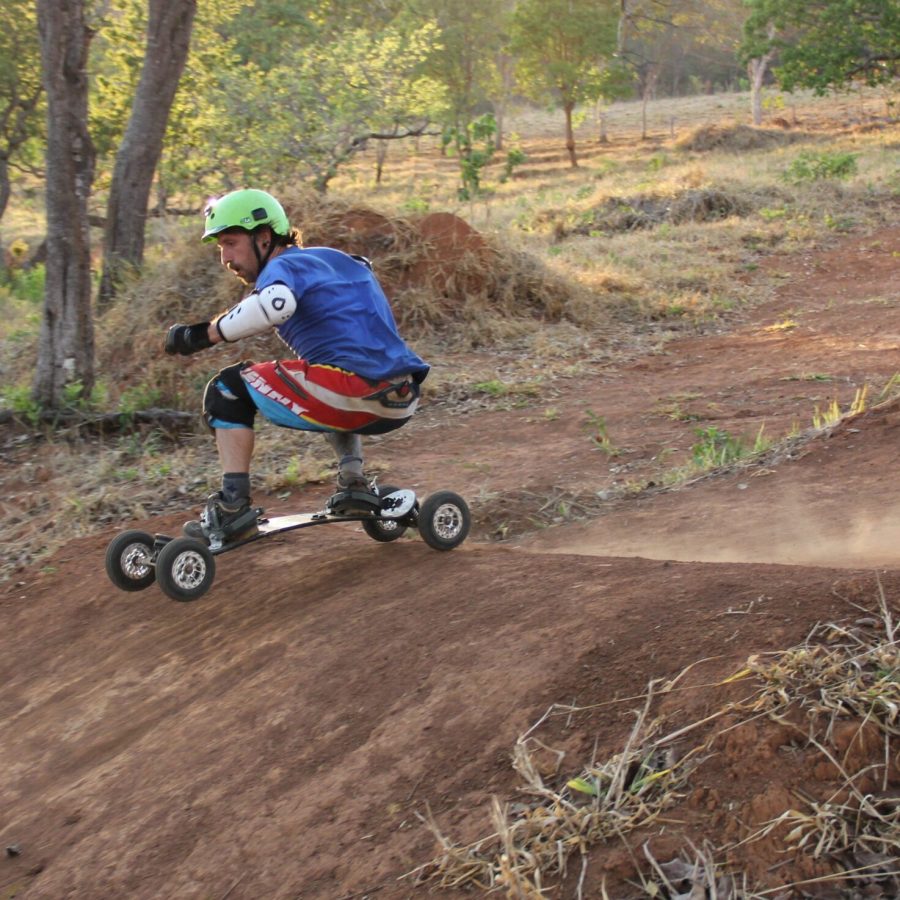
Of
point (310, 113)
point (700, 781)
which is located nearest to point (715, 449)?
point (700, 781)

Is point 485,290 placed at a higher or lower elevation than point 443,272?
lower

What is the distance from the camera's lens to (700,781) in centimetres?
238

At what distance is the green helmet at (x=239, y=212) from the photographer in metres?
4.37

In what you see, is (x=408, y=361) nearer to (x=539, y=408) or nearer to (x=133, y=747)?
(x=133, y=747)

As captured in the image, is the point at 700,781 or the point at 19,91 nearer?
the point at 700,781

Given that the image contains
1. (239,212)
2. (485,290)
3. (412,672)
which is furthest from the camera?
(485,290)

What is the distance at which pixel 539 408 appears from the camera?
853cm

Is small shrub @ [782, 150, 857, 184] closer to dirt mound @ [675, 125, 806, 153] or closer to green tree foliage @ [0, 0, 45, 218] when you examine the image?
dirt mound @ [675, 125, 806, 153]

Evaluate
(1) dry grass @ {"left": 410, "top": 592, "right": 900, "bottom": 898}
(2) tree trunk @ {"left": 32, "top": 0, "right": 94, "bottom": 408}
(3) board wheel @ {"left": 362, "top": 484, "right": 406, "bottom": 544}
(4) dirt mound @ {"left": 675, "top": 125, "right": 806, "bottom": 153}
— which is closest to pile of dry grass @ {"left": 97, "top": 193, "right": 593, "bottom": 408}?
(2) tree trunk @ {"left": 32, "top": 0, "right": 94, "bottom": 408}

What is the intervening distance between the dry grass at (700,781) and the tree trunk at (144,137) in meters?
9.29

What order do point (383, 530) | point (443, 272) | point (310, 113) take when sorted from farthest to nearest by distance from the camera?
1. point (310, 113)
2. point (443, 272)
3. point (383, 530)

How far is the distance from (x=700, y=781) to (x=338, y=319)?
104 inches

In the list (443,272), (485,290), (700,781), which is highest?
(443,272)

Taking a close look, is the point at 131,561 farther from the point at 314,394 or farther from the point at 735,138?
the point at 735,138
